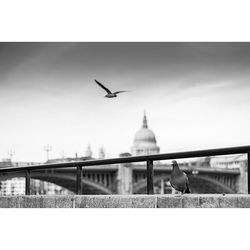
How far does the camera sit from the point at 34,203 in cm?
319

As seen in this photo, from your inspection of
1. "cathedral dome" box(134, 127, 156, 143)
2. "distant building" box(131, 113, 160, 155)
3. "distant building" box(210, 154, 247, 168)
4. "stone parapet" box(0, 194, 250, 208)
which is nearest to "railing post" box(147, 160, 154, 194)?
"stone parapet" box(0, 194, 250, 208)

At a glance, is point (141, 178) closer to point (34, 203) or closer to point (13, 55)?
point (13, 55)

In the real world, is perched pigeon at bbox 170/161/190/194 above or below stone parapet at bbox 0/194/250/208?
above

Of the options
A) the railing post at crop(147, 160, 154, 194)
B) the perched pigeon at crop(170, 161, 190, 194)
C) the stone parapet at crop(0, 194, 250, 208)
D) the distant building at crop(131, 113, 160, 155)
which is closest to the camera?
the stone parapet at crop(0, 194, 250, 208)

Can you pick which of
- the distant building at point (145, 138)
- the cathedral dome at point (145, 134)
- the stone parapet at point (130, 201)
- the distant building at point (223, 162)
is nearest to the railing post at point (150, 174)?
the stone parapet at point (130, 201)

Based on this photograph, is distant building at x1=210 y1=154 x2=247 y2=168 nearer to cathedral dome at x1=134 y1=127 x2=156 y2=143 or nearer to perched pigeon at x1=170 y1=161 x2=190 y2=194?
cathedral dome at x1=134 y1=127 x2=156 y2=143

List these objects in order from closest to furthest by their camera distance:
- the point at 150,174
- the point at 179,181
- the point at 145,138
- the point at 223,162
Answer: the point at 179,181
the point at 150,174
the point at 145,138
the point at 223,162

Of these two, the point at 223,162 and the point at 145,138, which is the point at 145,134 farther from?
the point at 223,162

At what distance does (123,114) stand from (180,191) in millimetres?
6632

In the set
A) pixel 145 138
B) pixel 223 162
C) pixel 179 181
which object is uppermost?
pixel 145 138

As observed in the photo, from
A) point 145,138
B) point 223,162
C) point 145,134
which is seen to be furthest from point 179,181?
point 223,162

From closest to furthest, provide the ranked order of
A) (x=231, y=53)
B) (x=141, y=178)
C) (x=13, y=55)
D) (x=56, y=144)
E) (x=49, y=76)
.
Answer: (x=231, y=53)
(x=13, y=55)
(x=49, y=76)
(x=56, y=144)
(x=141, y=178)

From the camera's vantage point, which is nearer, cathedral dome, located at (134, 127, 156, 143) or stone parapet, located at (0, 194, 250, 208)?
A: stone parapet, located at (0, 194, 250, 208)
